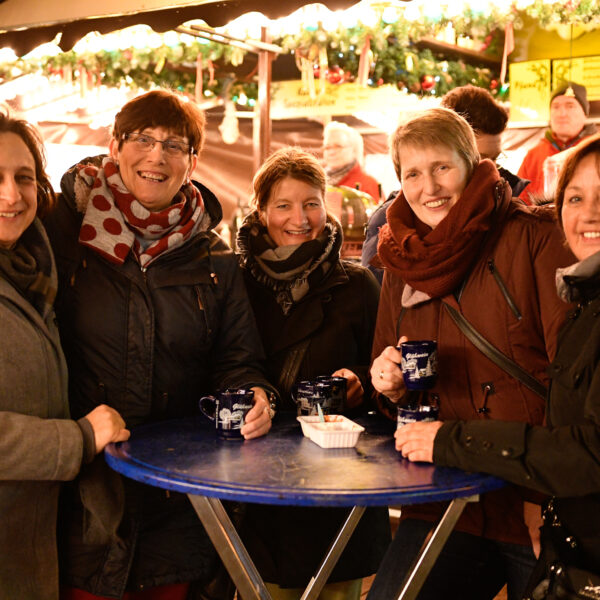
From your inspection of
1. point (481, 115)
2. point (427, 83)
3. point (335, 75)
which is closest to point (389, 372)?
point (481, 115)

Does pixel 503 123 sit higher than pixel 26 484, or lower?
higher

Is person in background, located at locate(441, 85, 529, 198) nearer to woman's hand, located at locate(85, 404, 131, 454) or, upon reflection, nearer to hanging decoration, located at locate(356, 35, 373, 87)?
woman's hand, located at locate(85, 404, 131, 454)

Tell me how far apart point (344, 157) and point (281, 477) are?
439 cm

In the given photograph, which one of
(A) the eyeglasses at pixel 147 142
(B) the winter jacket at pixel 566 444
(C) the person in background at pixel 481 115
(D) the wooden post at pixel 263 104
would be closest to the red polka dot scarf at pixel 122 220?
(A) the eyeglasses at pixel 147 142

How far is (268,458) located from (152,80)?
6358 millimetres

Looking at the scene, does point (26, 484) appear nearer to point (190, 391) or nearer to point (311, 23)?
point (190, 391)

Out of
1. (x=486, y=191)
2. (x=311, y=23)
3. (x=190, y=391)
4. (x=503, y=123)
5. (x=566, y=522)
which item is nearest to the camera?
(x=566, y=522)

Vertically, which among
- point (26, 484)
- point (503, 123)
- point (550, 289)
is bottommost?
point (26, 484)

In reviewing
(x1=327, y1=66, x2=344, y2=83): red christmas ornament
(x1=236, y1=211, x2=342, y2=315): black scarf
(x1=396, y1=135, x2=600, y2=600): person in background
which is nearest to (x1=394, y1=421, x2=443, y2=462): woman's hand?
(x1=396, y1=135, x2=600, y2=600): person in background

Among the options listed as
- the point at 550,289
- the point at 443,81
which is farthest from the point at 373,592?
the point at 443,81

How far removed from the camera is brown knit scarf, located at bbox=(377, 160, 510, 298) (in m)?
2.20

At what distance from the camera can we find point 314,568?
2.61 m

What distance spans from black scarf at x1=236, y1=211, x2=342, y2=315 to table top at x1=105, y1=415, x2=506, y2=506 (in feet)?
2.18

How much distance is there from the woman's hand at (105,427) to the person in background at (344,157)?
4.00 m
